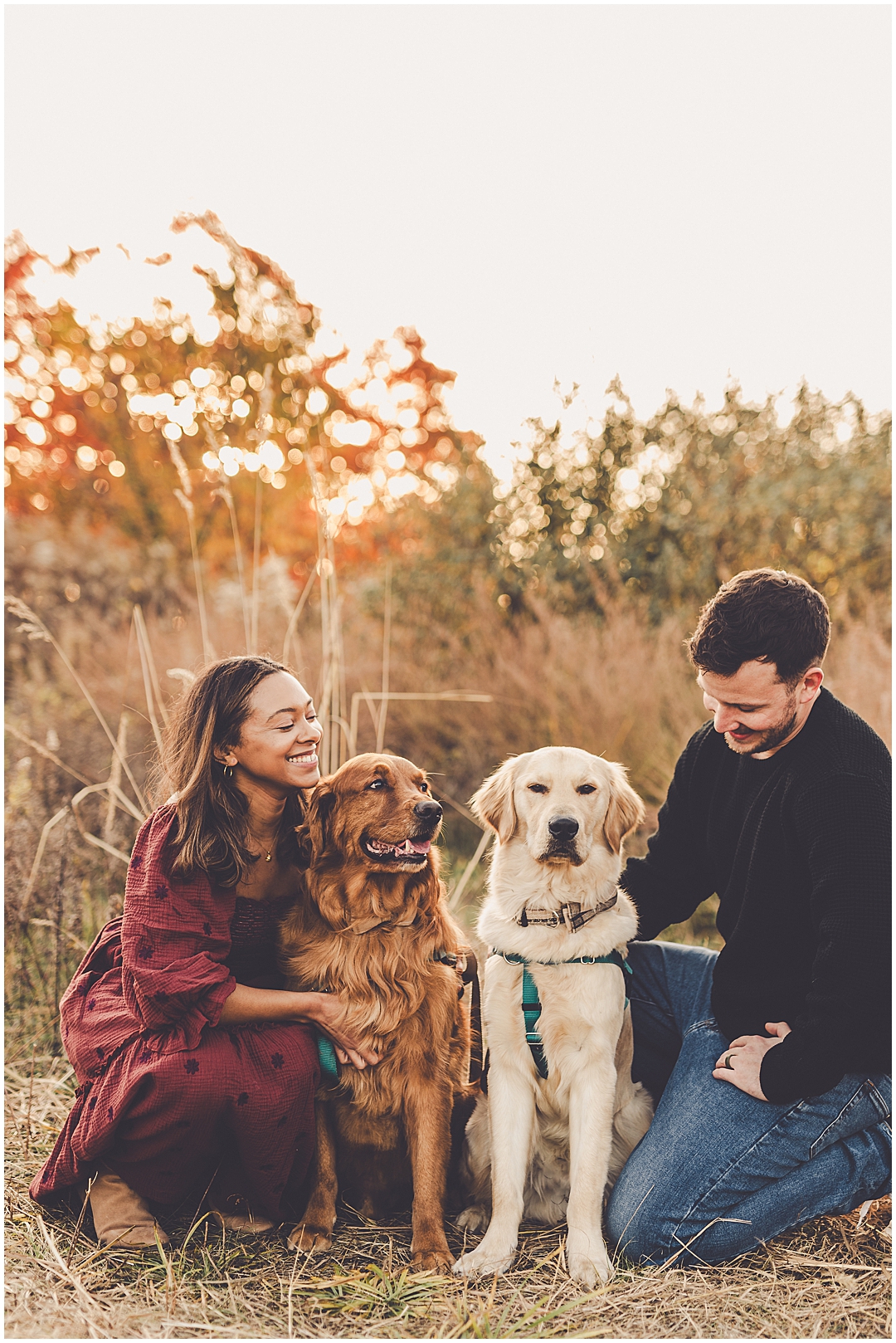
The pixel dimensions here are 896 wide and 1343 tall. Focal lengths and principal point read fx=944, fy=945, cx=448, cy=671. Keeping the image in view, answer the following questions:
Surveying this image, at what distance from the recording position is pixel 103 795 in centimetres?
436

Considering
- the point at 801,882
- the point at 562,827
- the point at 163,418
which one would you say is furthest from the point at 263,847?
the point at 163,418

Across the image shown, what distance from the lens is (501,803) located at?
272 cm

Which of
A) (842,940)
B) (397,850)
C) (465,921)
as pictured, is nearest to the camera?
(842,940)

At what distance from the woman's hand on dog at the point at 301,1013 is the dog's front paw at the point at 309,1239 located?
17.5 inches

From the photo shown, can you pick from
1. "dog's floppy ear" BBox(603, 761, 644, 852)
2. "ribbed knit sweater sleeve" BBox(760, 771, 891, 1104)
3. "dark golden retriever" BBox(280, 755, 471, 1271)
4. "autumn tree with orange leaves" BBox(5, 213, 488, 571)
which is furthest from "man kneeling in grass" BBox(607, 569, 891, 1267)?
"autumn tree with orange leaves" BBox(5, 213, 488, 571)

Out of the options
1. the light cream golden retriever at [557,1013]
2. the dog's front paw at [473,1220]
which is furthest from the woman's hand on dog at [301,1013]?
the dog's front paw at [473,1220]

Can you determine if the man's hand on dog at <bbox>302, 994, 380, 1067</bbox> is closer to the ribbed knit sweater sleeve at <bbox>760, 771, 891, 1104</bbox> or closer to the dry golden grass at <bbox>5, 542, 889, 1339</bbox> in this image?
the dry golden grass at <bbox>5, 542, 889, 1339</bbox>

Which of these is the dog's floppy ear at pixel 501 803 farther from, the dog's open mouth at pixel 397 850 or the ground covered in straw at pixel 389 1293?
the ground covered in straw at pixel 389 1293

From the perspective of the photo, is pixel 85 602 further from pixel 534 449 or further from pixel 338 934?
pixel 338 934

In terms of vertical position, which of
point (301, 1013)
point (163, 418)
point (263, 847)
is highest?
point (163, 418)

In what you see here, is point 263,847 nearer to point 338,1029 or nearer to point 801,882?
point 338,1029

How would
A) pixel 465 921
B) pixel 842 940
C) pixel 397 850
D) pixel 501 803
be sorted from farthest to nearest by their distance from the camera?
pixel 465 921 < pixel 501 803 < pixel 397 850 < pixel 842 940

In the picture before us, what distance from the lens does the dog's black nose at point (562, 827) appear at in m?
2.50

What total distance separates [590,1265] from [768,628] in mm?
1632
